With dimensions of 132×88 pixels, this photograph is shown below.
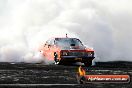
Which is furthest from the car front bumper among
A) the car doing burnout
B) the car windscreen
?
the car windscreen

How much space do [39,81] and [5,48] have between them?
1360 cm

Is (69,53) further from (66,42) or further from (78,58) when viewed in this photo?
(66,42)

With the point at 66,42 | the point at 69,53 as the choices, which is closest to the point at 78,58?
the point at 69,53

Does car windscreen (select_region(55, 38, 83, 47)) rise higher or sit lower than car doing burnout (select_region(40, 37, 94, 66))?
higher

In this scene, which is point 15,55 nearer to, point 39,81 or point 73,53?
point 73,53

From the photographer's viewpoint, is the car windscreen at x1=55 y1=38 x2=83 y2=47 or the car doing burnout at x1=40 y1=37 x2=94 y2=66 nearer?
the car doing burnout at x1=40 y1=37 x2=94 y2=66

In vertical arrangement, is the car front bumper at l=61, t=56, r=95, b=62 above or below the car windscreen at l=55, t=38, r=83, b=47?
below

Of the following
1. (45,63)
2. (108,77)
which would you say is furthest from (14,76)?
(45,63)

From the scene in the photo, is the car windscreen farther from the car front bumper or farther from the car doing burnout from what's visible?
the car front bumper

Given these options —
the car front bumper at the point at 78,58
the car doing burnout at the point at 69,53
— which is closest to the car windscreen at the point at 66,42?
the car doing burnout at the point at 69,53

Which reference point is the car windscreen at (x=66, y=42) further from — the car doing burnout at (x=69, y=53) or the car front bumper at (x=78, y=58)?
the car front bumper at (x=78, y=58)

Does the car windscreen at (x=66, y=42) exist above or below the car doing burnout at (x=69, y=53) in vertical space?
above

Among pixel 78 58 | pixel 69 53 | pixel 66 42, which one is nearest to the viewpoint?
pixel 69 53

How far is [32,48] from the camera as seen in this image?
94.7ft
